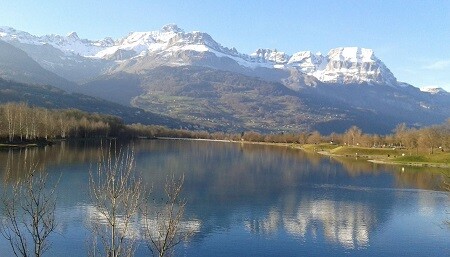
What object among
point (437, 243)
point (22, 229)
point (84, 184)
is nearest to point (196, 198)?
point (84, 184)

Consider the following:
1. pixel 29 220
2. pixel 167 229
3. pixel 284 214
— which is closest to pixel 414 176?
pixel 284 214

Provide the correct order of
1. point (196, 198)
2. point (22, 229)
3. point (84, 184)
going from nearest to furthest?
1. point (22, 229)
2. point (196, 198)
3. point (84, 184)

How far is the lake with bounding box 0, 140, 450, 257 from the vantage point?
43.5m

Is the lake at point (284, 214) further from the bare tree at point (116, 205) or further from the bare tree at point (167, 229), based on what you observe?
the bare tree at point (116, 205)

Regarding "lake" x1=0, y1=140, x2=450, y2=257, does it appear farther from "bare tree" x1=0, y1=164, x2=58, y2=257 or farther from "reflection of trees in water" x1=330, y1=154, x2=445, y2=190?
"bare tree" x1=0, y1=164, x2=58, y2=257

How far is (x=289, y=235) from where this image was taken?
48188 millimetres

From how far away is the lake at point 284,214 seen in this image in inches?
1713

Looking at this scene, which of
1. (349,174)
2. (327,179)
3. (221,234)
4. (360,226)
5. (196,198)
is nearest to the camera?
(221,234)

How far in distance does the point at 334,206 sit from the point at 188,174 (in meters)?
35.7

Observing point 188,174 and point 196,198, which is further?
point 188,174

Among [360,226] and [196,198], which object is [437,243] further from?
[196,198]

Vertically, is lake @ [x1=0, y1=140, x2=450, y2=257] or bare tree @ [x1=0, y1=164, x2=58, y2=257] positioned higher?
bare tree @ [x1=0, y1=164, x2=58, y2=257]

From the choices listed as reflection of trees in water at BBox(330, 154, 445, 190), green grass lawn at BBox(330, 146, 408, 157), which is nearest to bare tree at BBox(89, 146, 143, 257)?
reflection of trees in water at BBox(330, 154, 445, 190)

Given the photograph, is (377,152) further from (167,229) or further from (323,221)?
(167,229)
